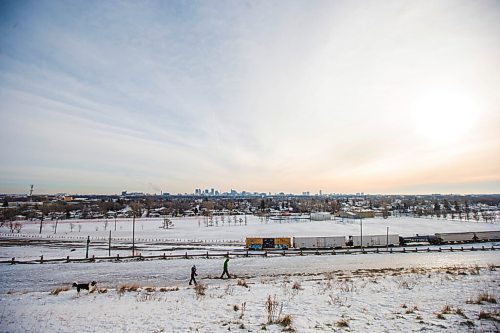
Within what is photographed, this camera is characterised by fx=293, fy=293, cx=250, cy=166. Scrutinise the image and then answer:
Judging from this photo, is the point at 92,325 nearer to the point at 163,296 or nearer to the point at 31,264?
the point at 163,296

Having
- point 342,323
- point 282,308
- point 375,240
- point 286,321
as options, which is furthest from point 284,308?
point 375,240

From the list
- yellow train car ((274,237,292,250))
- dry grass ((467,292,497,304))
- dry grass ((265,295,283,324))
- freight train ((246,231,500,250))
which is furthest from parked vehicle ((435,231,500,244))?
dry grass ((265,295,283,324))

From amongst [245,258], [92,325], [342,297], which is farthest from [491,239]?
[92,325]

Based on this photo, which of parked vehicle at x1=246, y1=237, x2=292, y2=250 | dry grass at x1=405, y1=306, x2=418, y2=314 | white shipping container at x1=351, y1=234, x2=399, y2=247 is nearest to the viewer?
dry grass at x1=405, y1=306, x2=418, y2=314

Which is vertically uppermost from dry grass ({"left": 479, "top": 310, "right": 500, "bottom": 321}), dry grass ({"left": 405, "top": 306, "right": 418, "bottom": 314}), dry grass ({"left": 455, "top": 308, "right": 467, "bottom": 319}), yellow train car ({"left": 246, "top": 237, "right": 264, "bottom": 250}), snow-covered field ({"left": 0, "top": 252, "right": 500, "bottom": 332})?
dry grass ({"left": 479, "top": 310, "right": 500, "bottom": 321})

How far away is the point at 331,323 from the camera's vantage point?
1031cm

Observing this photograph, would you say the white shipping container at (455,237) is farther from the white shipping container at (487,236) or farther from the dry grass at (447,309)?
the dry grass at (447,309)

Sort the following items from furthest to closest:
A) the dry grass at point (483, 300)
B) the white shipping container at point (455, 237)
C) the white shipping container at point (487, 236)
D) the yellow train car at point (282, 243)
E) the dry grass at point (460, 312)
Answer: the white shipping container at point (487, 236) → the white shipping container at point (455, 237) → the yellow train car at point (282, 243) → the dry grass at point (483, 300) → the dry grass at point (460, 312)

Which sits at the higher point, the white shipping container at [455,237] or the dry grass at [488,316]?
the dry grass at [488,316]

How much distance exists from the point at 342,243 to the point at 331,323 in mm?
40404

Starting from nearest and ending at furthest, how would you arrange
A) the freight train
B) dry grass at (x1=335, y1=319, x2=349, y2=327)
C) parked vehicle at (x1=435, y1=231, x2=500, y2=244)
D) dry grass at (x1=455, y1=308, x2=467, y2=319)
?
1. dry grass at (x1=335, y1=319, x2=349, y2=327)
2. dry grass at (x1=455, y1=308, x2=467, y2=319)
3. the freight train
4. parked vehicle at (x1=435, y1=231, x2=500, y2=244)

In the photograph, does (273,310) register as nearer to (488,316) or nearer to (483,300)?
(488,316)

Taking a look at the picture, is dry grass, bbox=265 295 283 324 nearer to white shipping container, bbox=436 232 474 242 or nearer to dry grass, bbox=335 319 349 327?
dry grass, bbox=335 319 349 327

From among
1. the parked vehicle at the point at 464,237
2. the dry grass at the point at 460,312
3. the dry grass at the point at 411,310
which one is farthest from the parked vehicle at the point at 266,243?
the dry grass at the point at 460,312
